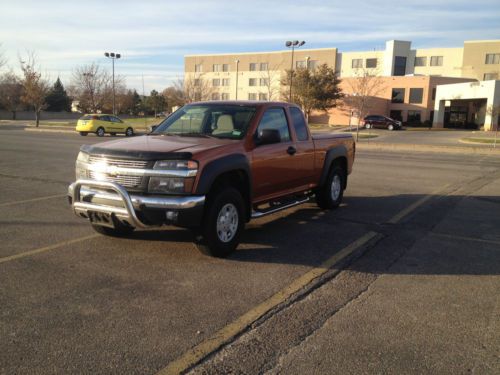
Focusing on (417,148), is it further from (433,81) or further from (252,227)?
(433,81)

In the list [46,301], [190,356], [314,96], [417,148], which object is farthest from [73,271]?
[314,96]

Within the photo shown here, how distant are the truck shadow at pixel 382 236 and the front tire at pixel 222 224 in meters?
0.18

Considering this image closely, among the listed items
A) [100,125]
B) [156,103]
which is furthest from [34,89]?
[156,103]

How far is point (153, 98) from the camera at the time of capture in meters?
89.2

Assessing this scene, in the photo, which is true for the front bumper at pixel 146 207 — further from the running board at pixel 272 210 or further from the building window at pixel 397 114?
the building window at pixel 397 114

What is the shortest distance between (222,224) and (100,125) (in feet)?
99.2

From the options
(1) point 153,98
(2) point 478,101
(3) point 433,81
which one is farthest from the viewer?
(1) point 153,98

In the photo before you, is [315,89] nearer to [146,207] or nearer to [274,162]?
[274,162]

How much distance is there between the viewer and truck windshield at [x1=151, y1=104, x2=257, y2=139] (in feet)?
19.7

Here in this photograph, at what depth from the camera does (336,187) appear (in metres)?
8.37

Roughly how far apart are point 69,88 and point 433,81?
A: 62.9 m

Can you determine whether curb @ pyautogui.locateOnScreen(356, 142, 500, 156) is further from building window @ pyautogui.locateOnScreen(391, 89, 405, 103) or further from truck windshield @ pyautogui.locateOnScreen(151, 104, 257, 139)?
building window @ pyautogui.locateOnScreen(391, 89, 405, 103)

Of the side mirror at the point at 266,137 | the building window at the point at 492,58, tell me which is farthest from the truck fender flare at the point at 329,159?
the building window at the point at 492,58

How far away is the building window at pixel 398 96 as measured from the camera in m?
62.0
